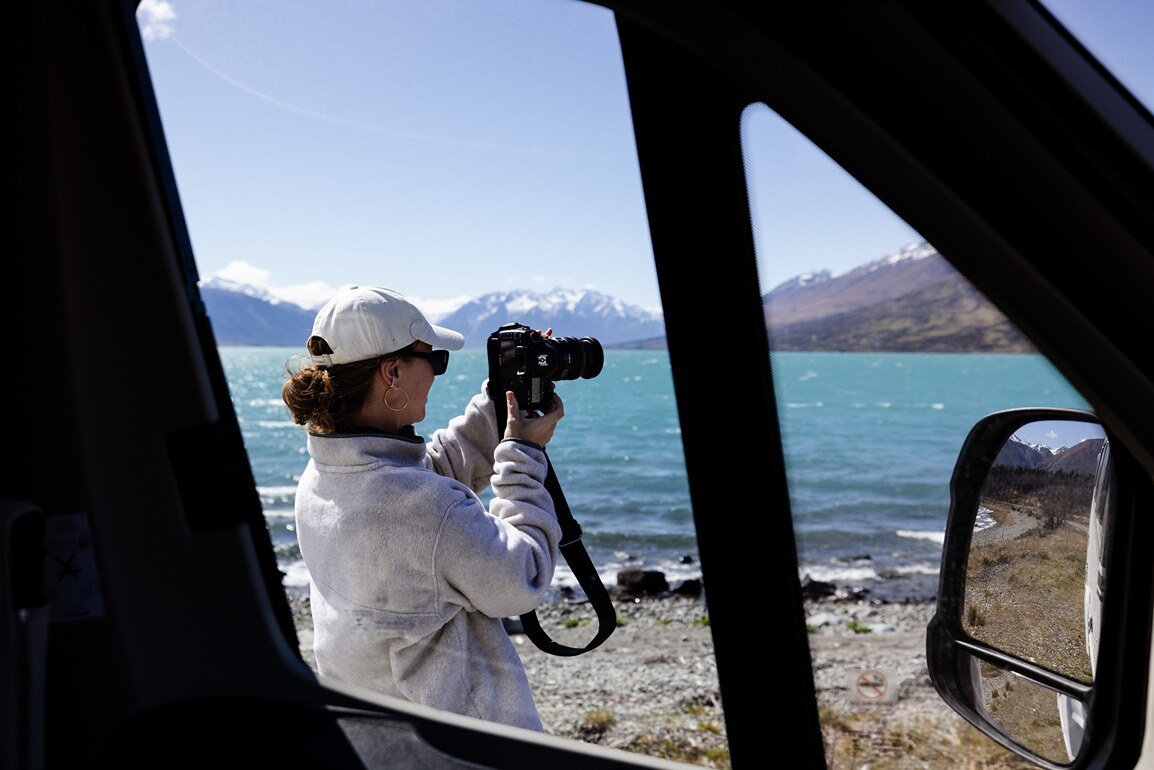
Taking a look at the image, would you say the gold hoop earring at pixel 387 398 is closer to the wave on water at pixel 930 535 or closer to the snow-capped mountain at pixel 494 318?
the snow-capped mountain at pixel 494 318

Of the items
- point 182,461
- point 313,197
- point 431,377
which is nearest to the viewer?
point 182,461

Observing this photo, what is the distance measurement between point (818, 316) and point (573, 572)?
2.75 feet

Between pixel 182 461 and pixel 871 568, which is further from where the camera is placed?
pixel 871 568

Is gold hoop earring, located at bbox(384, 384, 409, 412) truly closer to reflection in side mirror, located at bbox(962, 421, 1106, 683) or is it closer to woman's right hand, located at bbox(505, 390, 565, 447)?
woman's right hand, located at bbox(505, 390, 565, 447)

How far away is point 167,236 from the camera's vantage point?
130 cm

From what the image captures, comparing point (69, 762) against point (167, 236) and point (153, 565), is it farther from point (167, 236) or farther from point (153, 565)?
point (167, 236)

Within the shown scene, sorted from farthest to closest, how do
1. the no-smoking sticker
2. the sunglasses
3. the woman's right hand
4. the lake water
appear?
1. the sunglasses
2. the woman's right hand
3. the no-smoking sticker
4. the lake water

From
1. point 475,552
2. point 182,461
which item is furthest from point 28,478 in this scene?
point 475,552

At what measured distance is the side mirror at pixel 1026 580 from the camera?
3.16 ft

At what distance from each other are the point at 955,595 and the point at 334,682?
36.0 inches

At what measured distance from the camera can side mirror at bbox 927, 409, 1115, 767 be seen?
964mm

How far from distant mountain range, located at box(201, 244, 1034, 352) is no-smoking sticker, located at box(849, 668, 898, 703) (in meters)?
0.47

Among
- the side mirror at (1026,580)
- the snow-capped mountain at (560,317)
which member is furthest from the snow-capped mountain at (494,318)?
the side mirror at (1026,580)

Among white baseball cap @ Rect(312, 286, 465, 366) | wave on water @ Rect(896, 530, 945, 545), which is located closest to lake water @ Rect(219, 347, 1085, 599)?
wave on water @ Rect(896, 530, 945, 545)
